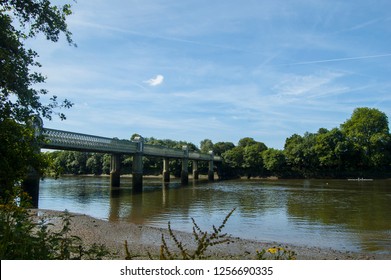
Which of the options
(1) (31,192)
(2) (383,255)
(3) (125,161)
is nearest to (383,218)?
(2) (383,255)

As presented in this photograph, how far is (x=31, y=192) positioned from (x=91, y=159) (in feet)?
324

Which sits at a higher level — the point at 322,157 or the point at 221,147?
the point at 221,147

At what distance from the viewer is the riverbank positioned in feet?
43.3

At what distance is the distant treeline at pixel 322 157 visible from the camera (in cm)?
10381

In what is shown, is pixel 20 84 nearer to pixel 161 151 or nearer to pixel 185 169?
pixel 161 151

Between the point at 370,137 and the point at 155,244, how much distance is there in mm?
106426

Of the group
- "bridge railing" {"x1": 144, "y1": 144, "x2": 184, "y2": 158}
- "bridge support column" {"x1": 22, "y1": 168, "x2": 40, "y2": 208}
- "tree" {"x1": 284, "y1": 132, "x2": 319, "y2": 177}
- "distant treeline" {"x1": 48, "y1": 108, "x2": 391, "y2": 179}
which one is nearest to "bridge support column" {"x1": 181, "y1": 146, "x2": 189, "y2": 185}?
"bridge railing" {"x1": 144, "y1": 144, "x2": 184, "y2": 158}

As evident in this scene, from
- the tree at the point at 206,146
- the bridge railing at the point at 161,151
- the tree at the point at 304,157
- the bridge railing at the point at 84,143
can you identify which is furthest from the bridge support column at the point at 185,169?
the tree at the point at 206,146

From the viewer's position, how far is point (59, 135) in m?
A: 43.5

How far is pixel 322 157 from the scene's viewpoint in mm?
104188

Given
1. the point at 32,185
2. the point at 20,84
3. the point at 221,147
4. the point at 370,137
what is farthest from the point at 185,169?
the point at 20,84

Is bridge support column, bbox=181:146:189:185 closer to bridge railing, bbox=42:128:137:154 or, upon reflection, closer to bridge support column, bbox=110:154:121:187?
bridge support column, bbox=110:154:121:187

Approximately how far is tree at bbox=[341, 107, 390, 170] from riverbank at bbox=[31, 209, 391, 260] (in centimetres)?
9818

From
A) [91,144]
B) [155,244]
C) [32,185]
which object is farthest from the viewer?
[91,144]
